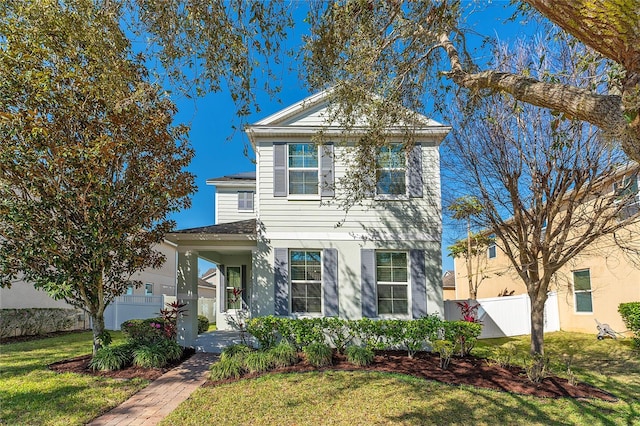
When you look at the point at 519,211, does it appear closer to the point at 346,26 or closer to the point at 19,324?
the point at 346,26

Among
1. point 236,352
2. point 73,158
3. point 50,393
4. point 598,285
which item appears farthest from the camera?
point 598,285

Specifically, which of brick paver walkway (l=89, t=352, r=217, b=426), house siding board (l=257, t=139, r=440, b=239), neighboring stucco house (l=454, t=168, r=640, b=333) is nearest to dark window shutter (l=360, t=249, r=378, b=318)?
house siding board (l=257, t=139, r=440, b=239)

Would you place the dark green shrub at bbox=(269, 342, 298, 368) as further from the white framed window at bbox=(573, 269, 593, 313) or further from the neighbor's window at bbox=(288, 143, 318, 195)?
the white framed window at bbox=(573, 269, 593, 313)

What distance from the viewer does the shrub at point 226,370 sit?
7.89m

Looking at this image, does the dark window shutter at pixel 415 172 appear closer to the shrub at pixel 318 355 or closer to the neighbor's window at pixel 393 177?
the neighbor's window at pixel 393 177

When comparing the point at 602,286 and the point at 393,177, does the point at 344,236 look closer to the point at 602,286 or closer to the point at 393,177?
the point at 393,177

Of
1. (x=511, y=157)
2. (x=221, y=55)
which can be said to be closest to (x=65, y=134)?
(x=221, y=55)

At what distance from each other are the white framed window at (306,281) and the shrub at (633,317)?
9254mm

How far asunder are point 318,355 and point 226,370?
205cm

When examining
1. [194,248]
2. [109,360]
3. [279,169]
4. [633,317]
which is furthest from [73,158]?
[633,317]

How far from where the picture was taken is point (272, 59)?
20.9ft

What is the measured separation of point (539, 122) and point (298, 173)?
20.2ft

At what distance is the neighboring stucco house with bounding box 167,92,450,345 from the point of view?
10.4 m

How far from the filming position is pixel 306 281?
34.8ft
